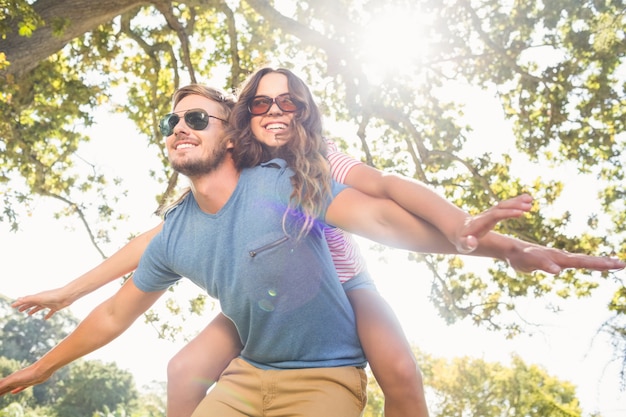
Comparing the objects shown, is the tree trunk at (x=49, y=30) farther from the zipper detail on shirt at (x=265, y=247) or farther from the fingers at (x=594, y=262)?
the fingers at (x=594, y=262)

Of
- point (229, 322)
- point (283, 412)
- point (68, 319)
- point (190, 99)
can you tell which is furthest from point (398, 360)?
point (68, 319)

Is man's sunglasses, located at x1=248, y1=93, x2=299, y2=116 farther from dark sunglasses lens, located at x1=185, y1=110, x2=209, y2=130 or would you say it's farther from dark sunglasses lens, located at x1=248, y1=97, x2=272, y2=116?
dark sunglasses lens, located at x1=185, y1=110, x2=209, y2=130

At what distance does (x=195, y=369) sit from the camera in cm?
327

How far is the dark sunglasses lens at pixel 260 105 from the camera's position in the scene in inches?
135

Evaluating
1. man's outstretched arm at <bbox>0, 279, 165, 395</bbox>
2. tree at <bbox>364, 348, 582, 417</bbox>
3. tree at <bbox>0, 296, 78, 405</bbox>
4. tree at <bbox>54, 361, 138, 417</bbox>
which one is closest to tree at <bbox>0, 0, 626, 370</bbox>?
man's outstretched arm at <bbox>0, 279, 165, 395</bbox>

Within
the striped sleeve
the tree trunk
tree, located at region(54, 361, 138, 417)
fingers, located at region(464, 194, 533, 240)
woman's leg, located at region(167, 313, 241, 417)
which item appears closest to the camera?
fingers, located at region(464, 194, 533, 240)

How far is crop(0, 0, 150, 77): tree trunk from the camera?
7.22 metres

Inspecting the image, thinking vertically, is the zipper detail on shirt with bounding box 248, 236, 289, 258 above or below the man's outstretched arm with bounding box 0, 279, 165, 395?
above

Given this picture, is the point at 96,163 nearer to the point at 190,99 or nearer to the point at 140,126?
the point at 140,126

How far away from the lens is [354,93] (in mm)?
10156

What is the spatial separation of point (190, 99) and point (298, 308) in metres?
1.38

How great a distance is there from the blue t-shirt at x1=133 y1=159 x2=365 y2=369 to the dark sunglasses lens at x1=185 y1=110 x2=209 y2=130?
404 mm

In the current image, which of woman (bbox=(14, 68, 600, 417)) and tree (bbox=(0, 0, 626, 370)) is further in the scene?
tree (bbox=(0, 0, 626, 370))

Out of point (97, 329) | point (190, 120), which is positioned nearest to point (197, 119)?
point (190, 120)
